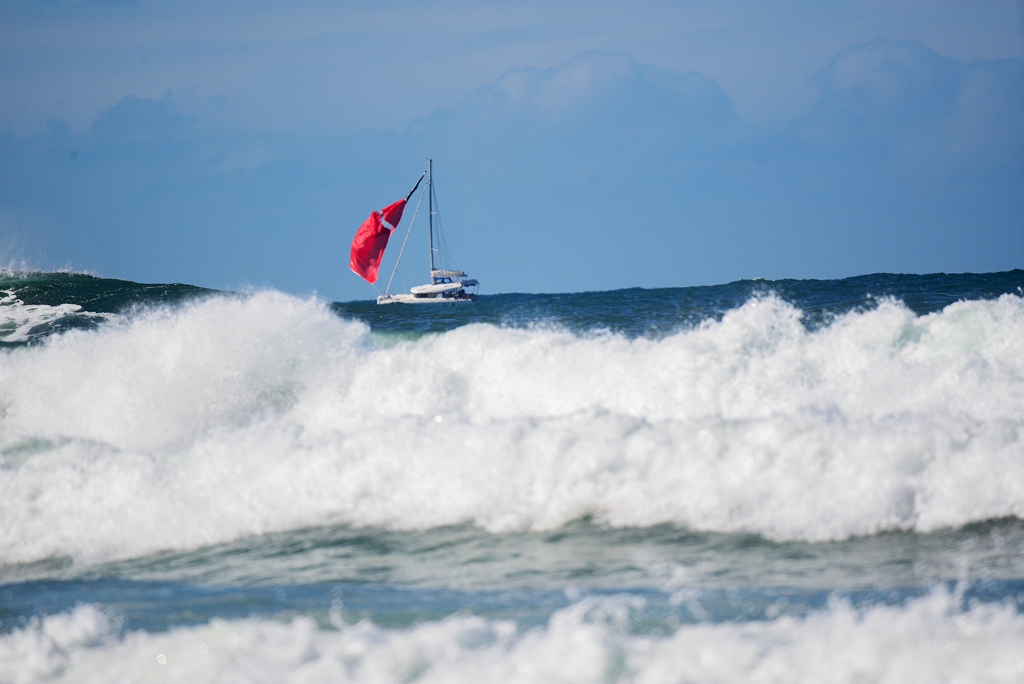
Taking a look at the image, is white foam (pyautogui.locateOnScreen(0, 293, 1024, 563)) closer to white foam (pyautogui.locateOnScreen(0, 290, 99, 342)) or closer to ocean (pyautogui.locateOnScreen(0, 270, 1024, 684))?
ocean (pyautogui.locateOnScreen(0, 270, 1024, 684))

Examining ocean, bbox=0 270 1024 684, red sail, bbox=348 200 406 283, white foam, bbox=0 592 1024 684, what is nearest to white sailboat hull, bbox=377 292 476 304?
red sail, bbox=348 200 406 283

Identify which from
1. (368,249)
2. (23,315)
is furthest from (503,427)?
(368,249)

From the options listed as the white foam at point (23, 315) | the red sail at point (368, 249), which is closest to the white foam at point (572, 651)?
the white foam at point (23, 315)

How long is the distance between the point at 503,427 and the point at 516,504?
876 mm

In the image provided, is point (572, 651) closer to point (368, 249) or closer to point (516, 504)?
point (516, 504)

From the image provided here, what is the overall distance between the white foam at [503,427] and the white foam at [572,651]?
1908 millimetres

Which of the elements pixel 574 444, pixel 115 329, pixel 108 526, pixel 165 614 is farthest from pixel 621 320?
pixel 165 614

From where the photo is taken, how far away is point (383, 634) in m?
4.44

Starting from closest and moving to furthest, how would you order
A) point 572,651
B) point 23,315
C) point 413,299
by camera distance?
point 572,651
point 23,315
point 413,299

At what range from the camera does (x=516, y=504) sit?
22.5 ft

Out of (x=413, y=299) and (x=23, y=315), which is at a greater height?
(x=413, y=299)

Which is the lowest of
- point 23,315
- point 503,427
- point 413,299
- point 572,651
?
point 572,651

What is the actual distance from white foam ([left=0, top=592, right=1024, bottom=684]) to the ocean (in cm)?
2

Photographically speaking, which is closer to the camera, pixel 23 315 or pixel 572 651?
pixel 572 651
